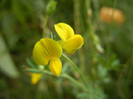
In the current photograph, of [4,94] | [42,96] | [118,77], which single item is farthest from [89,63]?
[4,94]

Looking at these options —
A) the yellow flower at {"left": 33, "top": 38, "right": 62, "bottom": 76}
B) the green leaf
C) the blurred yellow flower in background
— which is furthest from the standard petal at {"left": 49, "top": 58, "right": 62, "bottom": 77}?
the blurred yellow flower in background

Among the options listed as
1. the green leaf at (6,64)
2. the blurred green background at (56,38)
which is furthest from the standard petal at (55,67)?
the green leaf at (6,64)

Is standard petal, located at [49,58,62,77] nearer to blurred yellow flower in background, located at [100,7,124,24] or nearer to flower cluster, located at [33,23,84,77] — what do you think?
flower cluster, located at [33,23,84,77]

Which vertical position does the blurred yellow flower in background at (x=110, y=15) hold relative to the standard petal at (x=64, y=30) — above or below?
below

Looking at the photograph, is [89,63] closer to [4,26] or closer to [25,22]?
[25,22]

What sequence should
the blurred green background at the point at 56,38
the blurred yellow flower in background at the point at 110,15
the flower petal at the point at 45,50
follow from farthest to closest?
the blurred yellow flower in background at the point at 110,15 < the blurred green background at the point at 56,38 < the flower petal at the point at 45,50

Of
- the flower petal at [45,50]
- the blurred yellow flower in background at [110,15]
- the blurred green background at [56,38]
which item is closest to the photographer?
the flower petal at [45,50]

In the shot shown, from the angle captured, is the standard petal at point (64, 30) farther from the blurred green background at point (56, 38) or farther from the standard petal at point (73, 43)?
the blurred green background at point (56, 38)

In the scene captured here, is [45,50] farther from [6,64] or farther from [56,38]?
[6,64]
